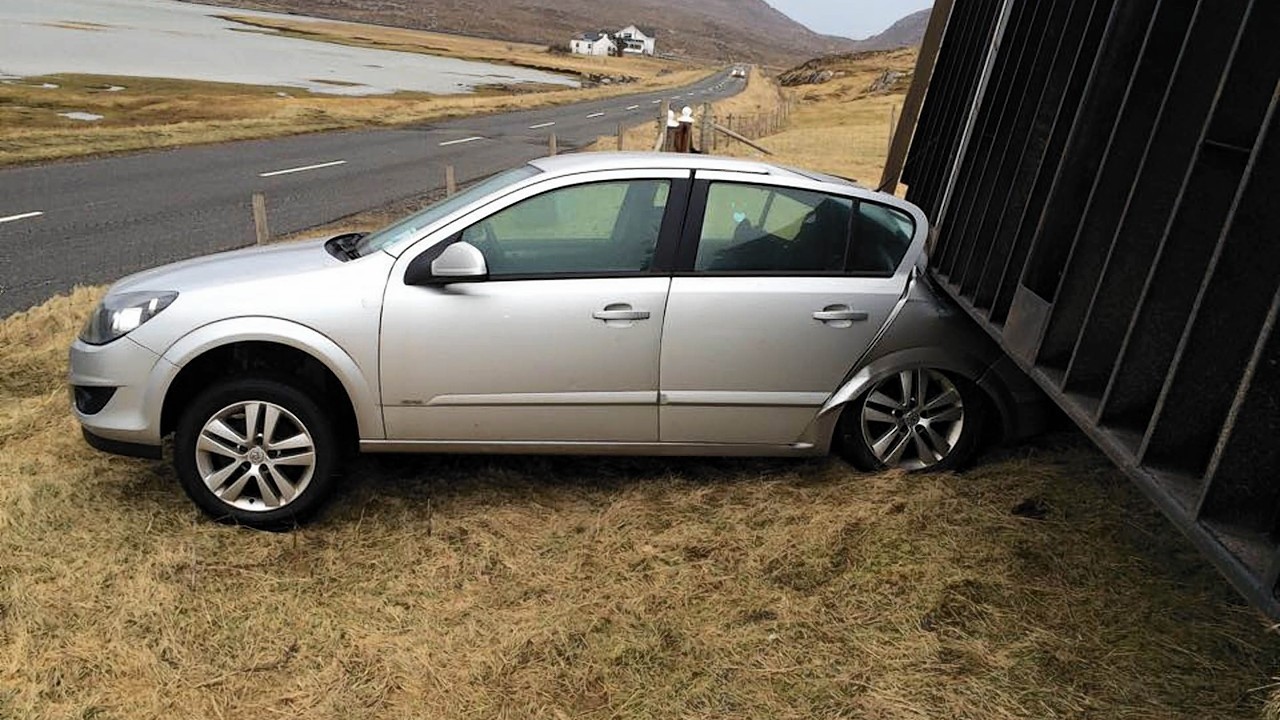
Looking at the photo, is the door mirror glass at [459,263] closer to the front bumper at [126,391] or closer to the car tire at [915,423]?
the front bumper at [126,391]

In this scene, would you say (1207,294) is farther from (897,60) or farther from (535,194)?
(897,60)

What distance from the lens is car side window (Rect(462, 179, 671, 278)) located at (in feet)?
13.7

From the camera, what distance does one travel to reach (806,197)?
4488 millimetres

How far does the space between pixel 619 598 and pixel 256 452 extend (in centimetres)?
166

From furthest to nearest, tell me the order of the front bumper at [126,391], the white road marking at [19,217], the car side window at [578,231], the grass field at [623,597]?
the white road marking at [19,217], the car side window at [578,231], the front bumper at [126,391], the grass field at [623,597]

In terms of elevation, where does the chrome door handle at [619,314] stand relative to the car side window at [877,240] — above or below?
below

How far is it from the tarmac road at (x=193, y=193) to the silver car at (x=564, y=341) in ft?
14.9

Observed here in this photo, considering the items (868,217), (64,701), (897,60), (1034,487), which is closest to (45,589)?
(64,701)

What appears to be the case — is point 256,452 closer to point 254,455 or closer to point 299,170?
point 254,455

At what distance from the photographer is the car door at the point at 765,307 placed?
420cm

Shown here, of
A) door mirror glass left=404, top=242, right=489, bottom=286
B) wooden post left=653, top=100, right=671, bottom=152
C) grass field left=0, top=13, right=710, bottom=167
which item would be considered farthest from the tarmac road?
door mirror glass left=404, top=242, right=489, bottom=286

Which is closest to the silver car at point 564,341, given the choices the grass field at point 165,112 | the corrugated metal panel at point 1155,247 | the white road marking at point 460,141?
the corrugated metal panel at point 1155,247

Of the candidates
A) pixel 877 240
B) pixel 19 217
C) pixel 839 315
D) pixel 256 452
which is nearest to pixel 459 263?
pixel 256 452

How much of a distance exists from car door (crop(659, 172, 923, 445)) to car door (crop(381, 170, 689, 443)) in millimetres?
116
